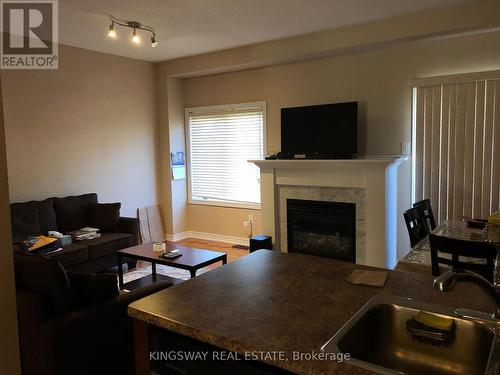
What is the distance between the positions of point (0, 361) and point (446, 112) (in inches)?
172

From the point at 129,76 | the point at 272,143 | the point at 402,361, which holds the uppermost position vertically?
A: the point at 129,76

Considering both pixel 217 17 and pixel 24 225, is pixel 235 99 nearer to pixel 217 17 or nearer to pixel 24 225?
pixel 217 17

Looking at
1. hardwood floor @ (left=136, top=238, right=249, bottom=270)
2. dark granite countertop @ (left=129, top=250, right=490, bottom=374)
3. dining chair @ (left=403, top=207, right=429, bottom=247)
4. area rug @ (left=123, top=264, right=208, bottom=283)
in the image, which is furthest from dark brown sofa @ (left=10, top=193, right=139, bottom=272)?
dining chair @ (left=403, top=207, right=429, bottom=247)

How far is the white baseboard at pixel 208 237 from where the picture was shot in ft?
19.8

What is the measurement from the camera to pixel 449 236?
9.33 ft

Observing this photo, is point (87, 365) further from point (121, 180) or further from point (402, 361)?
point (121, 180)

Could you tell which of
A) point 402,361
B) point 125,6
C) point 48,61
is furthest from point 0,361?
point 48,61

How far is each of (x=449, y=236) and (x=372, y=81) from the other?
8.02ft

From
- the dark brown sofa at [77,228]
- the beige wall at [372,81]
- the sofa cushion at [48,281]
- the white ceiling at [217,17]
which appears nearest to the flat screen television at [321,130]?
the beige wall at [372,81]

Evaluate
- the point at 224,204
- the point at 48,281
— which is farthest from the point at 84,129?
the point at 48,281

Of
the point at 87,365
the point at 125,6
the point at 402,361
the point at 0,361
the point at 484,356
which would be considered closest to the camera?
the point at 484,356

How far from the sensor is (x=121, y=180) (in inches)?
228

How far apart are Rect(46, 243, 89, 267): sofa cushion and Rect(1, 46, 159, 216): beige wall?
1.05 metres

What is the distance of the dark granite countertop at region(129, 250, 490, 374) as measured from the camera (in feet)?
3.79
